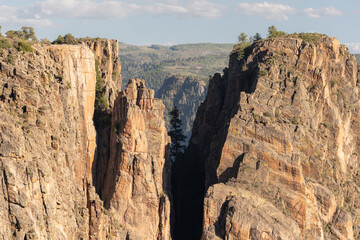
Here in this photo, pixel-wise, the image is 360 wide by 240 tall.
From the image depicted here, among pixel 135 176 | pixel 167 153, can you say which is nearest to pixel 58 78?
pixel 135 176

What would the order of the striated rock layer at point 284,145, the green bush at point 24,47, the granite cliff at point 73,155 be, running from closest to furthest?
the granite cliff at point 73,155, the green bush at point 24,47, the striated rock layer at point 284,145

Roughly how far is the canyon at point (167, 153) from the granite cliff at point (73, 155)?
15 centimetres

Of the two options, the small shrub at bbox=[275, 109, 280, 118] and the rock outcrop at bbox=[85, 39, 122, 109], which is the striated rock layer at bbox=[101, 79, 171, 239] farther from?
the small shrub at bbox=[275, 109, 280, 118]

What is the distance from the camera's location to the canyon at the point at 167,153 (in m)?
55.4

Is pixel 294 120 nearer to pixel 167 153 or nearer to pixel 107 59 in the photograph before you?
pixel 167 153

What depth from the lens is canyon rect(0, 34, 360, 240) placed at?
182ft

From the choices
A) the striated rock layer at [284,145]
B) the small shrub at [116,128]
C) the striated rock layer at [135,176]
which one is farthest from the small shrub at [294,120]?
the small shrub at [116,128]

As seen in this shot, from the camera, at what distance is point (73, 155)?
68.8m

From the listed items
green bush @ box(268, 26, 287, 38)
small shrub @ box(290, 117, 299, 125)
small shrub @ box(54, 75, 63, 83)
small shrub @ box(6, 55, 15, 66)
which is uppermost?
green bush @ box(268, 26, 287, 38)

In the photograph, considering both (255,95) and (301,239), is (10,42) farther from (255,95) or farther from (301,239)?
(301,239)

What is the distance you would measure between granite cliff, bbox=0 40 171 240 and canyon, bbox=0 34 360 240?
0.15 metres

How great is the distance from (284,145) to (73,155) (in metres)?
32.1

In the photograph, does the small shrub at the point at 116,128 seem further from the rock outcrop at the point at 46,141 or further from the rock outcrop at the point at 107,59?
the rock outcrop at the point at 107,59

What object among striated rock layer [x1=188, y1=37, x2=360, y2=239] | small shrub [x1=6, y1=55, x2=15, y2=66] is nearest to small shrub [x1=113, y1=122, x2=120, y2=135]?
striated rock layer [x1=188, y1=37, x2=360, y2=239]
